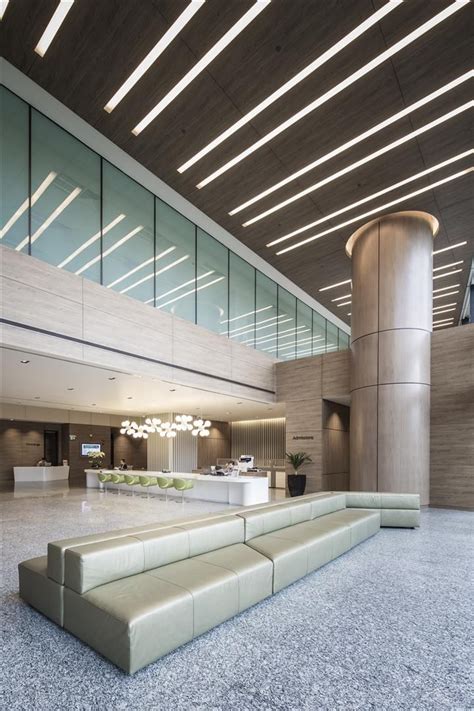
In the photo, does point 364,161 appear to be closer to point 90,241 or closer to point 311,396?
point 90,241

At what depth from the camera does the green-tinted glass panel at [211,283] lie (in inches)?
435

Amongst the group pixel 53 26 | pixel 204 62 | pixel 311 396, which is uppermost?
pixel 53 26

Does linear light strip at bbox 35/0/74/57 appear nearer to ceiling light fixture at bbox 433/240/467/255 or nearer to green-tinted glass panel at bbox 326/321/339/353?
ceiling light fixture at bbox 433/240/467/255

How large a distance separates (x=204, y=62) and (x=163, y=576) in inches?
257

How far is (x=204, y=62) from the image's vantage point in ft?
19.4

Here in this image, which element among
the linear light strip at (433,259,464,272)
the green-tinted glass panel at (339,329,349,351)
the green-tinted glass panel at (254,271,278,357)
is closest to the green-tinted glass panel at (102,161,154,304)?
the green-tinted glass panel at (254,271,278,357)

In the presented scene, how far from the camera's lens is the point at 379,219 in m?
9.51

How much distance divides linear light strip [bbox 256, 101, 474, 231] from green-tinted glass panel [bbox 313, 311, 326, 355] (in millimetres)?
7354

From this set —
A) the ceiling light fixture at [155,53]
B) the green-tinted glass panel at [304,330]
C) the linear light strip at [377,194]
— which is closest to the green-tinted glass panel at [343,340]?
the green-tinted glass panel at [304,330]

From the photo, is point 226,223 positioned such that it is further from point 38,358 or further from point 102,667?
point 102,667

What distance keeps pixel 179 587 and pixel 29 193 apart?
7.20m

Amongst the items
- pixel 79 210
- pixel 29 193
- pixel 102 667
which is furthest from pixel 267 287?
pixel 102 667

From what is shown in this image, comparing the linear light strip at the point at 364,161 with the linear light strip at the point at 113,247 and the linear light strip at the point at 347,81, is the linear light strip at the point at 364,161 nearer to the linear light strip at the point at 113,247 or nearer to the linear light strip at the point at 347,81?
the linear light strip at the point at 347,81

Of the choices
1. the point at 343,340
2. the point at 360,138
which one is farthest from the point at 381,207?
the point at 343,340
